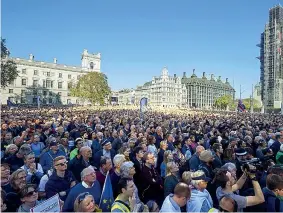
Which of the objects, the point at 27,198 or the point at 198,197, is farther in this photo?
the point at 198,197

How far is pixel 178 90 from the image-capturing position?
5389 inches

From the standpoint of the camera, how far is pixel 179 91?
137m

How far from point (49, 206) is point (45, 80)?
85.0 m

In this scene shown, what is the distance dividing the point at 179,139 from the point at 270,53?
81.2 metres

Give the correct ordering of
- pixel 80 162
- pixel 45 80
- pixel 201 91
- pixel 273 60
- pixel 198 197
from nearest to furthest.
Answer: pixel 198 197, pixel 80 162, pixel 273 60, pixel 45 80, pixel 201 91

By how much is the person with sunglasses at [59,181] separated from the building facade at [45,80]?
7580 centimetres

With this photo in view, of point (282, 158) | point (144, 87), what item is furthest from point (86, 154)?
point (144, 87)

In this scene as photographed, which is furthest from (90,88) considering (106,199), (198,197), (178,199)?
(178,199)

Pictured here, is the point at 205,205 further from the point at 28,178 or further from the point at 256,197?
the point at 28,178

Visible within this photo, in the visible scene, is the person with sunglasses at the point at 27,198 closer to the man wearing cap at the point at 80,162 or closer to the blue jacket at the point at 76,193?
the blue jacket at the point at 76,193

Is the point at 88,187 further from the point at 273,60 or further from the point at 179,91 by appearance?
the point at 179,91

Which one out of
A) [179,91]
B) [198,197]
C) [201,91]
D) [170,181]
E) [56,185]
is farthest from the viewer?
[201,91]

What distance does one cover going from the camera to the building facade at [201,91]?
146m

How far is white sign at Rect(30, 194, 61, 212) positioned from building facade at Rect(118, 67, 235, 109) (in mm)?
112423
